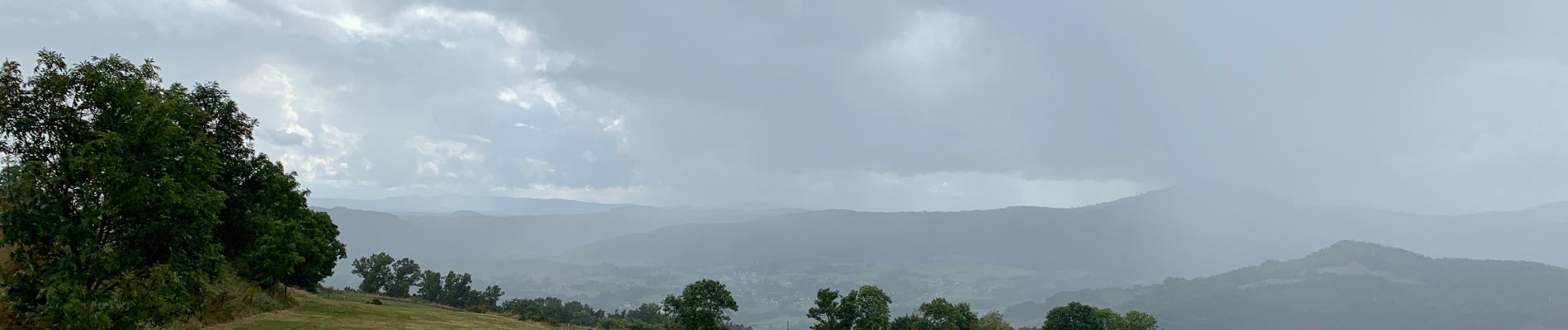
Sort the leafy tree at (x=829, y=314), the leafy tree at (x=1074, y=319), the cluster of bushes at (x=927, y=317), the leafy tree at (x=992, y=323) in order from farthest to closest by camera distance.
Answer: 1. the leafy tree at (x=992, y=323)
2. the leafy tree at (x=1074, y=319)
3. the leafy tree at (x=829, y=314)
4. the cluster of bushes at (x=927, y=317)

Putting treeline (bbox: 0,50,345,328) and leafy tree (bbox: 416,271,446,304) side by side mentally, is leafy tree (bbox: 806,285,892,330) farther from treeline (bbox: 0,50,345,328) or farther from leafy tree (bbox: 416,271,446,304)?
treeline (bbox: 0,50,345,328)

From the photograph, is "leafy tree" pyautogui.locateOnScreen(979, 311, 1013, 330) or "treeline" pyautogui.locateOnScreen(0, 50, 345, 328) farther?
"leafy tree" pyautogui.locateOnScreen(979, 311, 1013, 330)

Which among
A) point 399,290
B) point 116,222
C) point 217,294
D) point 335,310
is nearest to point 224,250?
point 217,294

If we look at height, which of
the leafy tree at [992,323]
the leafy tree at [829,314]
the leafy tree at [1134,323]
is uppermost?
the leafy tree at [829,314]

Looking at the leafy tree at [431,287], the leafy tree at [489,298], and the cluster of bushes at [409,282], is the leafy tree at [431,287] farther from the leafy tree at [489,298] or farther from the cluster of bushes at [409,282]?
the leafy tree at [489,298]

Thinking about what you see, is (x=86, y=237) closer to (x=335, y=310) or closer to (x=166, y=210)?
(x=166, y=210)

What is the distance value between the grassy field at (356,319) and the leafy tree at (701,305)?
1857 cm

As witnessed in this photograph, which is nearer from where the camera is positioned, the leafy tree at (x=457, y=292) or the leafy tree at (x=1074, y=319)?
the leafy tree at (x=457, y=292)

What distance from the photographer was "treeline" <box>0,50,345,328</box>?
21484 millimetres

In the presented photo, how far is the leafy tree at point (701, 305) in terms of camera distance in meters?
76.3

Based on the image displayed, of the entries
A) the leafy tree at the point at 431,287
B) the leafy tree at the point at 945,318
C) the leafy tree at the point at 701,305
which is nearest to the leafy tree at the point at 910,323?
the leafy tree at the point at 945,318

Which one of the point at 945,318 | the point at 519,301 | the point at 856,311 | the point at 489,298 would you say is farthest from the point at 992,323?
the point at 489,298

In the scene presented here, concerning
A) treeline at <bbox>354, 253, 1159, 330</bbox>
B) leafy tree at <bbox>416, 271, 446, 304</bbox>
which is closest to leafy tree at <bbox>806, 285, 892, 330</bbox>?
treeline at <bbox>354, 253, 1159, 330</bbox>

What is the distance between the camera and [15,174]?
2162 cm
